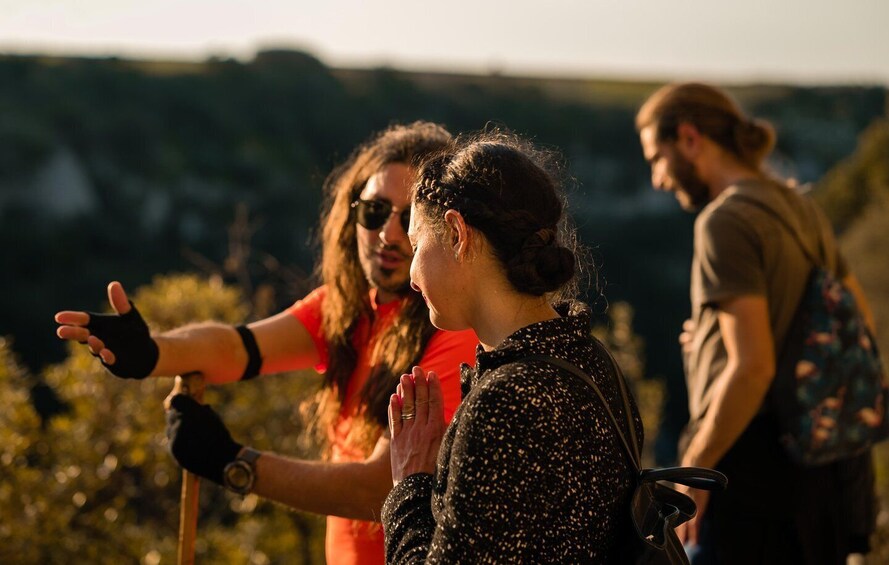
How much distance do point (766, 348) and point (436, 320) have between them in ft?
5.01

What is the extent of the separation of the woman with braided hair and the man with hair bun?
1289 mm

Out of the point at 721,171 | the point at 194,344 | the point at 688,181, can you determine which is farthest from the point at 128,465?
the point at 721,171

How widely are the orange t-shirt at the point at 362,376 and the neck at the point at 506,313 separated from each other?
0.45m

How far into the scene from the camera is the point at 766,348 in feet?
9.71

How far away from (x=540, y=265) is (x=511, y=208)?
100 mm

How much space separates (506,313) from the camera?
5.54 feet

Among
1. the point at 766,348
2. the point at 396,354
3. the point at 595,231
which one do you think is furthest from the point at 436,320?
the point at 595,231

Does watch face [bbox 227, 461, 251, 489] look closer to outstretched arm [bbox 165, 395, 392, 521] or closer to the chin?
outstretched arm [bbox 165, 395, 392, 521]

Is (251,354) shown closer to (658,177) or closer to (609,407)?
(609,407)

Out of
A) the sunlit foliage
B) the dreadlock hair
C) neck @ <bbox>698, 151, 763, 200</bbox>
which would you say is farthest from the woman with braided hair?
the sunlit foliage

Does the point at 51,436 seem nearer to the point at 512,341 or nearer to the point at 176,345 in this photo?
the point at 176,345

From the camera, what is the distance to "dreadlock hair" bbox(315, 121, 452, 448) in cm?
235

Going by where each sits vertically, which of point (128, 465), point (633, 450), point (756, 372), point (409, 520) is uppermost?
point (633, 450)

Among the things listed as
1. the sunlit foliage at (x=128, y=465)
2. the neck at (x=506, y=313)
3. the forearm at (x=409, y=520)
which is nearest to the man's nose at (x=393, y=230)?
the neck at (x=506, y=313)
